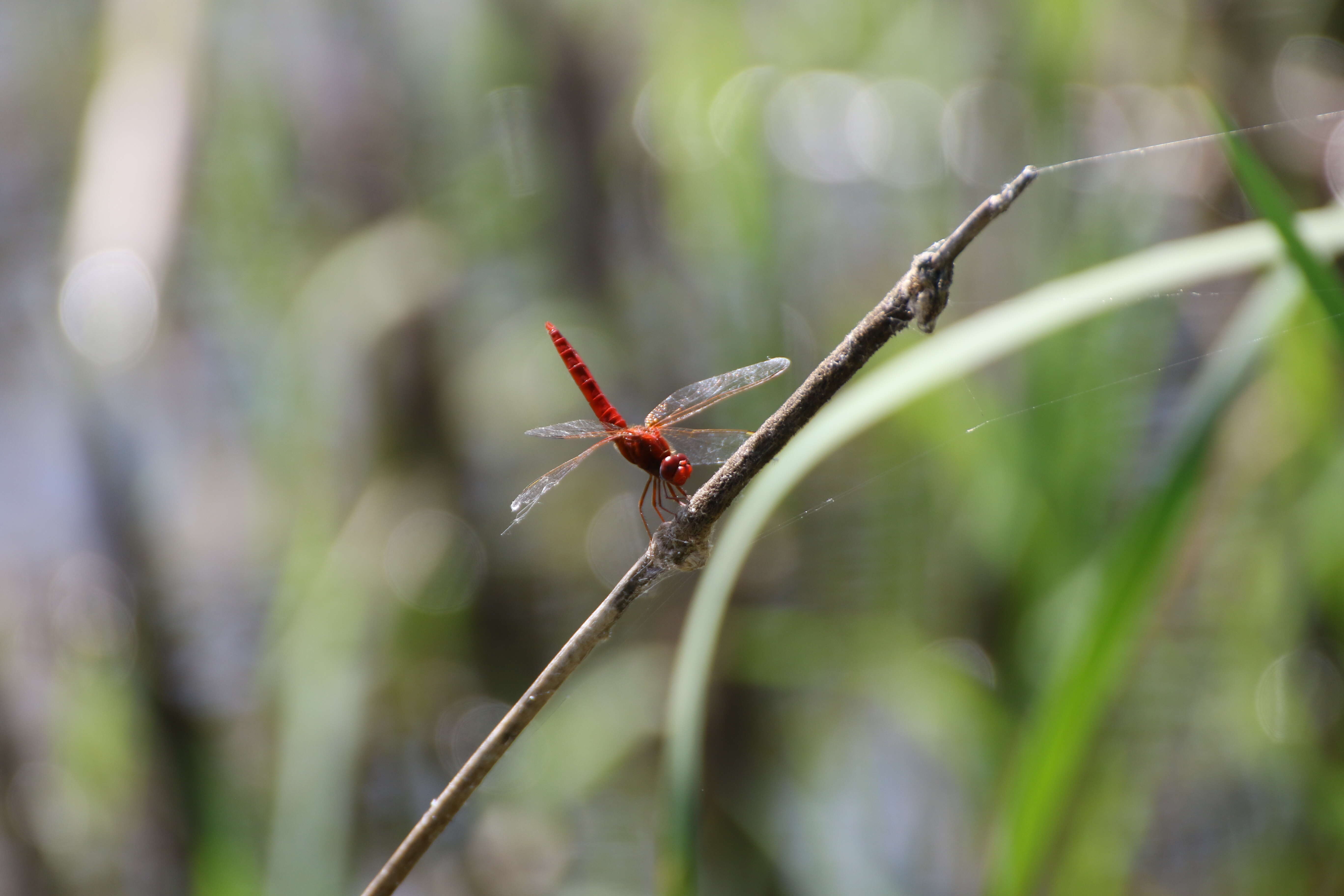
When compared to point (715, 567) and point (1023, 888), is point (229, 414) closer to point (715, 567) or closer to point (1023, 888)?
point (715, 567)

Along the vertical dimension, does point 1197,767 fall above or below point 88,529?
below

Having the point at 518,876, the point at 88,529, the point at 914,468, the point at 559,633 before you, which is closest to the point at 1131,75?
the point at 914,468

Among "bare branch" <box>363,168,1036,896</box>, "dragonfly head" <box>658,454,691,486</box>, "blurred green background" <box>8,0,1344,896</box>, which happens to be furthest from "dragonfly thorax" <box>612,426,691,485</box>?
"blurred green background" <box>8,0,1344,896</box>

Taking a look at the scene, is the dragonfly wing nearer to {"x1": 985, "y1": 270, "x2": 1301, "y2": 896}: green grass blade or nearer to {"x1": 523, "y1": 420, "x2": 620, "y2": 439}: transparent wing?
{"x1": 523, "y1": 420, "x2": 620, "y2": 439}: transparent wing

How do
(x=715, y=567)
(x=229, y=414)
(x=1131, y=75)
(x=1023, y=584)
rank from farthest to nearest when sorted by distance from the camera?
(x=229, y=414), (x=1131, y=75), (x=1023, y=584), (x=715, y=567)

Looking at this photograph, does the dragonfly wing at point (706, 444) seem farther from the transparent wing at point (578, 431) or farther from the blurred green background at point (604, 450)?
the blurred green background at point (604, 450)

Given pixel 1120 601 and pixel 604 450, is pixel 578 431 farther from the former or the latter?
pixel 604 450

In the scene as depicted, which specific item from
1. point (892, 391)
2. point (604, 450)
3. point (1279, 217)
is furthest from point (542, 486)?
point (604, 450)
